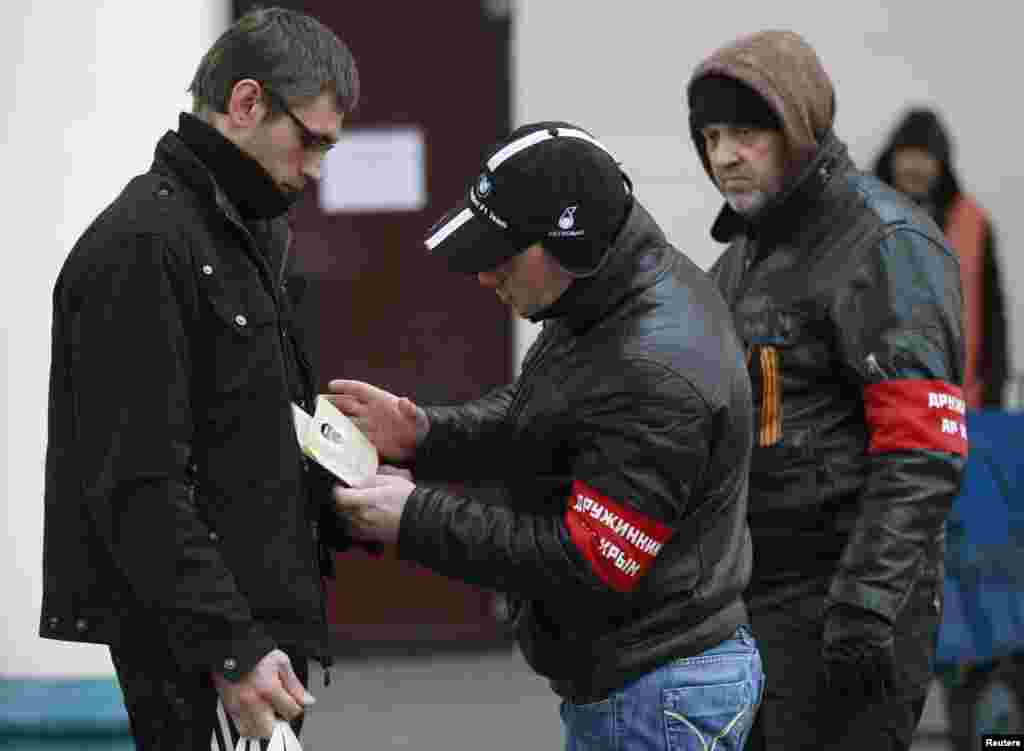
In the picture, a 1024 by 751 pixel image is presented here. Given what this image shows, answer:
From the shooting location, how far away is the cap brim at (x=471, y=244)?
2875mm

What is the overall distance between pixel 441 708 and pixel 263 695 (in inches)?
159

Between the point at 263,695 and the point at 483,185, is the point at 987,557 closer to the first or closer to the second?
the point at 483,185

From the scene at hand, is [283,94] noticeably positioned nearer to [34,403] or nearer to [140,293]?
[140,293]

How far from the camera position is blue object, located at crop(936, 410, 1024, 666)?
511 centimetres

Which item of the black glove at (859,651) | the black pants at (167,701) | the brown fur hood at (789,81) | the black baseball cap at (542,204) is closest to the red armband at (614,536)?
the black baseball cap at (542,204)

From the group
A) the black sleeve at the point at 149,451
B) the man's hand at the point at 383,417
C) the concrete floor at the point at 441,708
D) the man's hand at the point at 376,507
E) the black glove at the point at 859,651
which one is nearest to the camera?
the black sleeve at the point at 149,451

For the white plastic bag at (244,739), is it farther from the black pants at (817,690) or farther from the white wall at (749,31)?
the white wall at (749,31)

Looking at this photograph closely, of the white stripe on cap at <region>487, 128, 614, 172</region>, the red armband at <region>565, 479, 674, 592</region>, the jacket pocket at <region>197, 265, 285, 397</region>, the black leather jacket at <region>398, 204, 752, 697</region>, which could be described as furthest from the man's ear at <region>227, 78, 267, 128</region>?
the red armband at <region>565, 479, 674, 592</region>

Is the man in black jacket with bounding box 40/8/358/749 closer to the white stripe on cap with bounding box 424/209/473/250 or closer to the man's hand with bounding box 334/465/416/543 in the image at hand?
the man's hand with bounding box 334/465/416/543

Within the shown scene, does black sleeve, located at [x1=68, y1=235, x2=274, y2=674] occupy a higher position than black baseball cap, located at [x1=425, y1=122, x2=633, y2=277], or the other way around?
black baseball cap, located at [x1=425, y1=122, x2=633, y2=277]

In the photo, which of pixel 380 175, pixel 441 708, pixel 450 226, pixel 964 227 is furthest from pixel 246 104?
pixel 380 175

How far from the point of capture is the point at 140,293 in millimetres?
2727

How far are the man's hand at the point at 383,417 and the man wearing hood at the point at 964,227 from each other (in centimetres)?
378

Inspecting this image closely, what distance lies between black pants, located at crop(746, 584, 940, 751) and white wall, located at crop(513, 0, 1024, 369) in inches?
134
